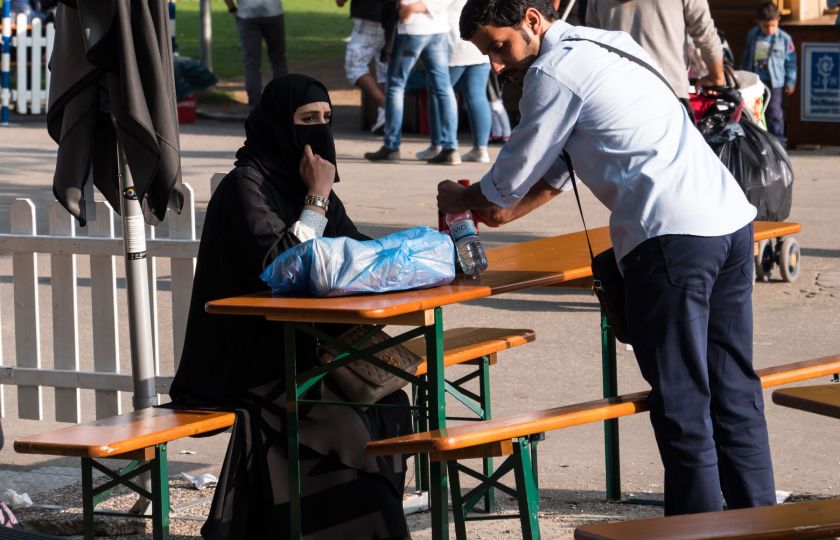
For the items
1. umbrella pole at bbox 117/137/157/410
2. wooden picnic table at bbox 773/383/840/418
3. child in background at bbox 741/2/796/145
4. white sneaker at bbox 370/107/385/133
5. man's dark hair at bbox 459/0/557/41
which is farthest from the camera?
white sneaker at bbox 370/107/385/133

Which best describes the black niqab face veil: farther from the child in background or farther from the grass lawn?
the grass lawn

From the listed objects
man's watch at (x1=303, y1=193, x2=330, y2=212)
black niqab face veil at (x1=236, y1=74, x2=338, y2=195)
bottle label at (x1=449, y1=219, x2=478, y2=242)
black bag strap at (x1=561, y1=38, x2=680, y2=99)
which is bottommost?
bottle label at (x1=449, y1=219, x2=478, y2=242)

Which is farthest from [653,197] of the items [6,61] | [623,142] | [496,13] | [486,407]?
[6,61]

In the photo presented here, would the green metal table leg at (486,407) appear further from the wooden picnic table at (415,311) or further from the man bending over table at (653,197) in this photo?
the man bending over table at (653,197)

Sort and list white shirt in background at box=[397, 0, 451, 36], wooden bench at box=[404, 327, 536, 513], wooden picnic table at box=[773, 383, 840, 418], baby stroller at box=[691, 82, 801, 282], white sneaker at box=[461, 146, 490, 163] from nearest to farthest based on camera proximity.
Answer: wooden picnic table at box=[773, 383, 840, 418] → wooden bench at box=[404, 327, 536, 513] → baby stroller at box=[691, 82, 801, 282] → white shirt in background at box=[397, 0, 451, 36] → white sneaker at box=[461, 146, 490, 163]

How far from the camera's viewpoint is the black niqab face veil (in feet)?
15.9

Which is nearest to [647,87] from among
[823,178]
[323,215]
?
→ [323,215]

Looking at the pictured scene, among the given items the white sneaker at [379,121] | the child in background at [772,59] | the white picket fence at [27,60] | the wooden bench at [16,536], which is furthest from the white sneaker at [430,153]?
the wooden bench at [16,536]

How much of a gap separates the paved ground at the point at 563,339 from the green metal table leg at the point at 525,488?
0.74 m

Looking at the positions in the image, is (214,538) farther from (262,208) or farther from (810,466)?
(810,466)

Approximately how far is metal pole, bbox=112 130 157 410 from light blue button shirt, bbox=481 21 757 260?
1654mm

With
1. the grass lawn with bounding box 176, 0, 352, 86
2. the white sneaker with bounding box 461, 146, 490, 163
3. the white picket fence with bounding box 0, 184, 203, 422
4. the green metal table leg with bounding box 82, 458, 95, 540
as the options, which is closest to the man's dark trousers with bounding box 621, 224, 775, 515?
the green metal table leg with bounding box 82, 458, 95, 540

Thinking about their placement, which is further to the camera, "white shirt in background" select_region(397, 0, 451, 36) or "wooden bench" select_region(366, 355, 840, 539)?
"white shirt in background" select_region(397, 0, 451, 36)

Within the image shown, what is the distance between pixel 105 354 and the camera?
6258 mm
